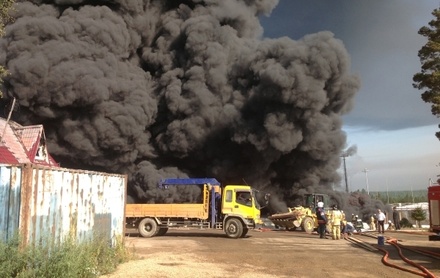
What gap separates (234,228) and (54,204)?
1147 cm

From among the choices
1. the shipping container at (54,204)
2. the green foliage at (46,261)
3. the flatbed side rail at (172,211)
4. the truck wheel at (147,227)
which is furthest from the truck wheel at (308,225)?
the green foliage at (46,261)

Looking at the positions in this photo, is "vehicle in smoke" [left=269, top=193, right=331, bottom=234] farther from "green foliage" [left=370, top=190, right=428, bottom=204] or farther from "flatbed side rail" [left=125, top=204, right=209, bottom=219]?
"green foliage" [left=370, top=190, right=428, bottom=204]

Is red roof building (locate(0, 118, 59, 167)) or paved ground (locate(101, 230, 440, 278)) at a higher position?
red roof building (locate(0, 118, 59, 167))

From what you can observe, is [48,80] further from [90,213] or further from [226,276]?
[226,276]

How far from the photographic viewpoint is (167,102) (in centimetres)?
3531

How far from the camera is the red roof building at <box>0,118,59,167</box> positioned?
21328 mm

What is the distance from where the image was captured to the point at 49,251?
731cm

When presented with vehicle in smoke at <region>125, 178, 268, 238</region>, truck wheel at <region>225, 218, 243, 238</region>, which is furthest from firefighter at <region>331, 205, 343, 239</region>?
truck wheel at <region>225, 218, 243, 238</region>

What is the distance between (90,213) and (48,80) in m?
23.6

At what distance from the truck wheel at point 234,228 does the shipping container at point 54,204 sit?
28.0 feet

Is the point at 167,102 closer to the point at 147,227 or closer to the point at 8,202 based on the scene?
the point at 147,227

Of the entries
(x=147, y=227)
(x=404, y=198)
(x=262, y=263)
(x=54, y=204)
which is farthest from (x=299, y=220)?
(x=404, y=198)

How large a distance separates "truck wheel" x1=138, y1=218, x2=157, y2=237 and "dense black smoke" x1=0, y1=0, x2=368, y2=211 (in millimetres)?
8877

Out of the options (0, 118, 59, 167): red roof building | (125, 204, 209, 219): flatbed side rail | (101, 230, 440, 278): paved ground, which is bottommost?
(101, 230, 440, 278): paved ground
